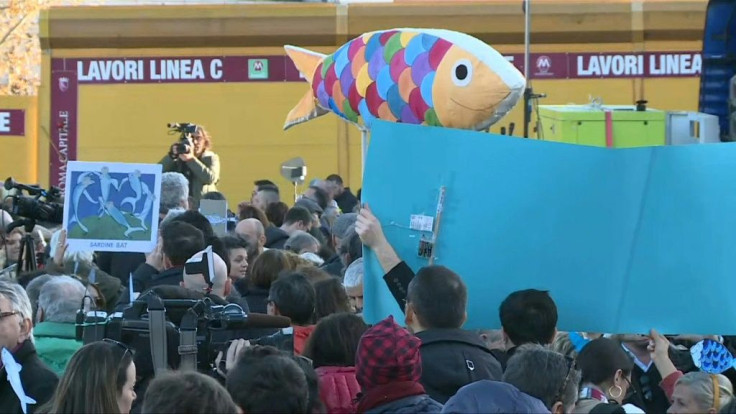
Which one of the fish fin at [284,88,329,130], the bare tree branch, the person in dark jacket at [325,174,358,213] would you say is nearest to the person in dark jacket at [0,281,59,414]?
the fish fin at [284,88,329,130]

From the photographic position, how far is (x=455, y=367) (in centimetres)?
572

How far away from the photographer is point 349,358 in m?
5.75

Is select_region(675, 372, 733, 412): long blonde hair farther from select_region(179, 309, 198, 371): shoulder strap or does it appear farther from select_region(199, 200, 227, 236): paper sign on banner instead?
select_region(199, 200, 227, 236): paper sign on banner

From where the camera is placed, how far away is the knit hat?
5.04 metres

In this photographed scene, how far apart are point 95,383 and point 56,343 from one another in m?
1.74

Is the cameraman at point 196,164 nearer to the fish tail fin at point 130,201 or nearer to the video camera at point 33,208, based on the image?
the video camera at point 33,208

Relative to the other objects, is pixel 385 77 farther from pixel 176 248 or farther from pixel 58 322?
pixel 58 322

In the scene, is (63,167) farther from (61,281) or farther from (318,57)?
(61,281)

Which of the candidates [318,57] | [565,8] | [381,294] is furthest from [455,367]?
[565,8]

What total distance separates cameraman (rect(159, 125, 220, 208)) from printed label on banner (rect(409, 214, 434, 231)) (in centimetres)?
810

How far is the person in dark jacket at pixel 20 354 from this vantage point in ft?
18.8

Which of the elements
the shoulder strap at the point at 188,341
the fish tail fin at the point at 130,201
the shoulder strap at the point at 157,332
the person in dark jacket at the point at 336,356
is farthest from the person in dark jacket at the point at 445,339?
the fish tail fin at the point at 130,201

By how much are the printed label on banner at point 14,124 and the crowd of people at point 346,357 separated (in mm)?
11520

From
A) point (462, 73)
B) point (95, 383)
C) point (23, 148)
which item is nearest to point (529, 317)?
point (95, 383)
